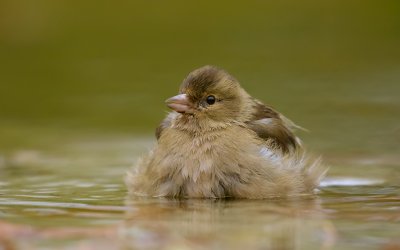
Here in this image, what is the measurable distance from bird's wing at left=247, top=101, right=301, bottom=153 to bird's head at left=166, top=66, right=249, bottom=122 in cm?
14

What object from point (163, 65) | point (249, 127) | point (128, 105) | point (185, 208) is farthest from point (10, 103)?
point (185, 208)

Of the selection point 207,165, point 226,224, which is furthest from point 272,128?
point 226,224

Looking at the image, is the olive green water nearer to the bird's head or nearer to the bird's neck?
the bird's neck

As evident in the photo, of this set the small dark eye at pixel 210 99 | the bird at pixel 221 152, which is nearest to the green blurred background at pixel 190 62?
the bird at pixel 221 152

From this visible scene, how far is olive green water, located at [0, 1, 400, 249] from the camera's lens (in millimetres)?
5816

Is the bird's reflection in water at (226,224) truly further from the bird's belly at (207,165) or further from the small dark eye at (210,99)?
the small dark eye at (210,99)

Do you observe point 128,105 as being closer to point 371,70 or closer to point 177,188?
point 371,70

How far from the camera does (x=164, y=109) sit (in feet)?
40.8

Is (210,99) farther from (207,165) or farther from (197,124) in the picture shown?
(207,165)

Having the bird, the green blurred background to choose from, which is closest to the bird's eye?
the bird

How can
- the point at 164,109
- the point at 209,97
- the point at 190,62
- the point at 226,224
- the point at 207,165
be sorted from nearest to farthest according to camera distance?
the point at 226,224 < the point at 207,165 < the point at 209,97 < the point at 164,109 < the point at 190,62

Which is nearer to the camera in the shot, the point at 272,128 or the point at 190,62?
the point at 272,128

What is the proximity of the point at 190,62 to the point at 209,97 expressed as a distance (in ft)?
21.6

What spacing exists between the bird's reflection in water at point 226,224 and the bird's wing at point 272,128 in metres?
0.75
